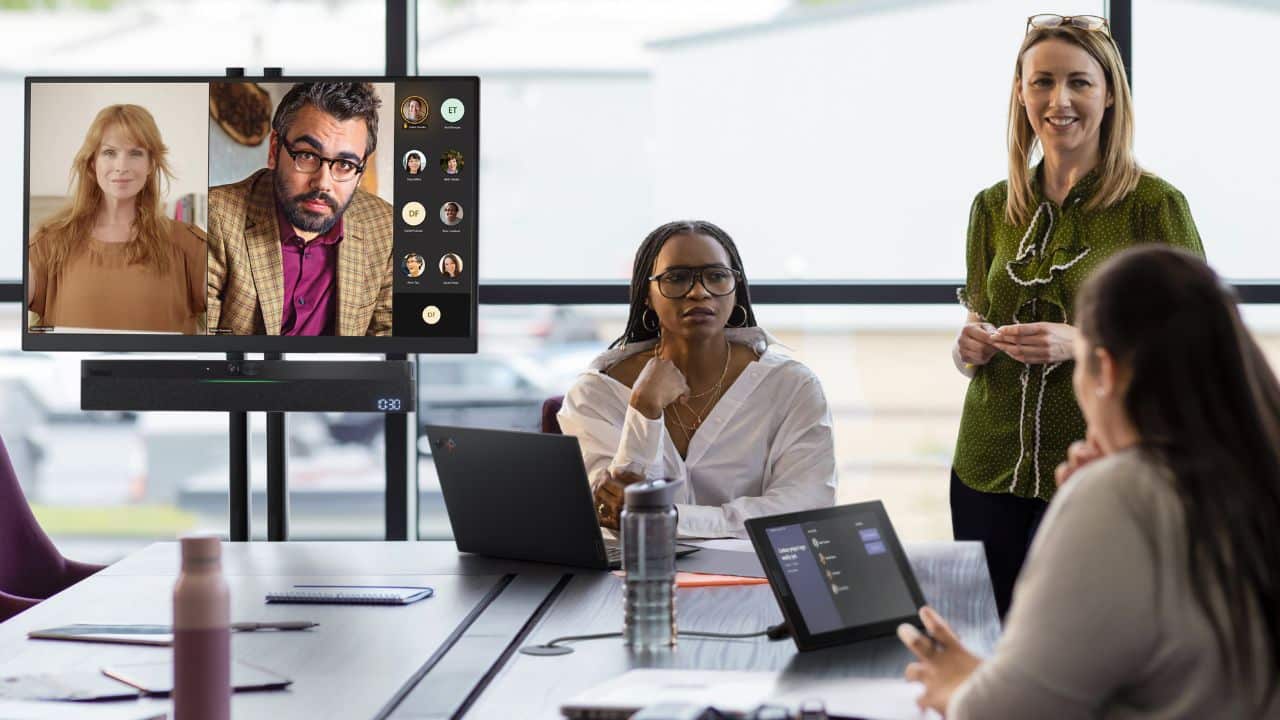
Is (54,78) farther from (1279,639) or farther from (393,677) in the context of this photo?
(1279,639)

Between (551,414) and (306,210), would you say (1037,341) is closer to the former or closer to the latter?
(551,414)

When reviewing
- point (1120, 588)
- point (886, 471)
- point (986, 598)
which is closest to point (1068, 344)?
point (986, 598)

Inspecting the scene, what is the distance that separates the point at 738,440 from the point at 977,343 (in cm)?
54

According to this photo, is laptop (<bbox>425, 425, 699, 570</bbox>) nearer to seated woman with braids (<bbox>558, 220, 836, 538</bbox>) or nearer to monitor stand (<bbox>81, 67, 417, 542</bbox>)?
seated woman with braids (<bbox>558, 220, 836, 538</bbox>)

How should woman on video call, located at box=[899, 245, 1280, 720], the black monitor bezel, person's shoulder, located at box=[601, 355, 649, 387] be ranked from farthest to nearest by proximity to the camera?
person's shoulder, located at box=[601, 355, 649, 387] → the black monitor bezel → woman on video call, located at box=[899, 245, 1280, 720]

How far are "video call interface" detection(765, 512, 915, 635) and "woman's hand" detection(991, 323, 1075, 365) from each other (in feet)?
3.08

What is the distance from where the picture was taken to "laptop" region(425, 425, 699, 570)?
2.14 m

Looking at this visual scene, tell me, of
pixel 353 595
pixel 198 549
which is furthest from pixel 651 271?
pixel 198 549

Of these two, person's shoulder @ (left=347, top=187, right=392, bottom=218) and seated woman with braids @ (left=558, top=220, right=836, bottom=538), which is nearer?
seated woman with braids @ (left=558, top=220, right=836, bottom=538)

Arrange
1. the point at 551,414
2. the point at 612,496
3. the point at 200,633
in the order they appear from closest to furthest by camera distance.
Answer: the point at 200,633
the point at 612,496
the point at 551,414

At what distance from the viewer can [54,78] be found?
10.7ft

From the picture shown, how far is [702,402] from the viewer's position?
2.84 m

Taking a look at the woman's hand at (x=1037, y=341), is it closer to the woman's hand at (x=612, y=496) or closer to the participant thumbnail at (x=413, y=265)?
the woman's hand at (x=612, y=496)

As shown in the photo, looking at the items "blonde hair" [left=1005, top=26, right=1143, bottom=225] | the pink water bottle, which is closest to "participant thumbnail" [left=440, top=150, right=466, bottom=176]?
"blonde hair" [left=1005, top=26, right=1143, bottom=225]
